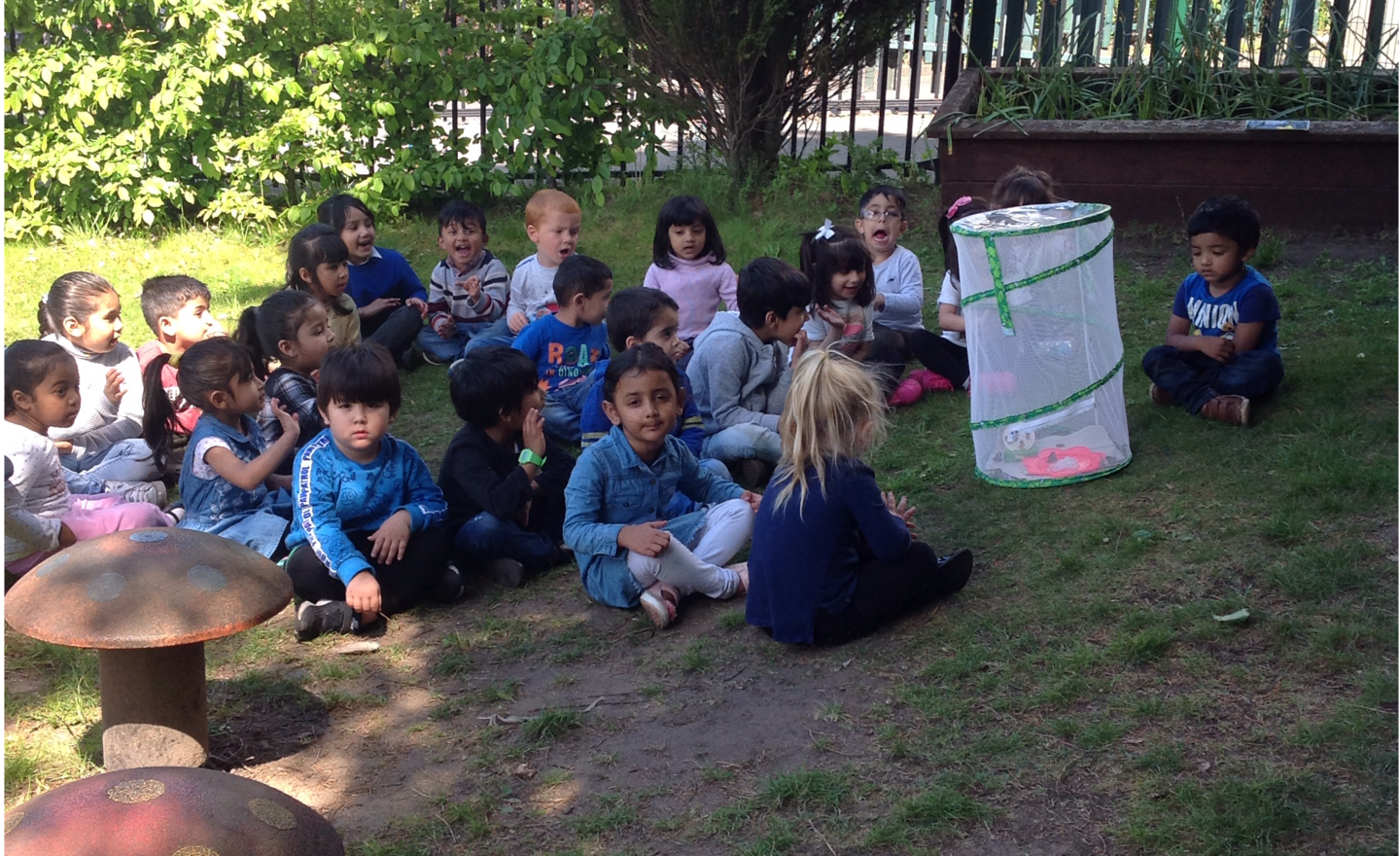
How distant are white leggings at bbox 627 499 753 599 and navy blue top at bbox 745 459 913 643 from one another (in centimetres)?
36

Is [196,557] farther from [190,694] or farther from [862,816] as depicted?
[862,816]

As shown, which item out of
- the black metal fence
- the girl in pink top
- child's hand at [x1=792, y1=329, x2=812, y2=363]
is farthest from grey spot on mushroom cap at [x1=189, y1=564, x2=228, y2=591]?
the black metal fence

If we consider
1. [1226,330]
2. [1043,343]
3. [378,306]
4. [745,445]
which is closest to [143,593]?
[745,445]

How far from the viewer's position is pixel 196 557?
122 inches

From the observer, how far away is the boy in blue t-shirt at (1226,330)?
16.5 feet

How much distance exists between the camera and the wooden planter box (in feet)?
24.0

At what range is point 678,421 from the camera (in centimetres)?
504

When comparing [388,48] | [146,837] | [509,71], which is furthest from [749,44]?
[146,837]

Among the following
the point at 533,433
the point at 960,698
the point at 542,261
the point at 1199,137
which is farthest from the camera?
the point at 1199,137

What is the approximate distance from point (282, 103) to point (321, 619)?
6128mm

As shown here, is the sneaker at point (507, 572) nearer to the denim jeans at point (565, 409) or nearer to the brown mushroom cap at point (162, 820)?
the denim jeans at point (565, 409)

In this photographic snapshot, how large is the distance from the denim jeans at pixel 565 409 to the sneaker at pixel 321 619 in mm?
1774

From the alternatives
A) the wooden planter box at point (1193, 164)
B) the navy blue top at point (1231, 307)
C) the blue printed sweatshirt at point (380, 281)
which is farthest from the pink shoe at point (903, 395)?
the blue printed sweatshirt at point (380, 281)

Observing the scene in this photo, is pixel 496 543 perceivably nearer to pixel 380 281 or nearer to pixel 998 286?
pixel 998 286
